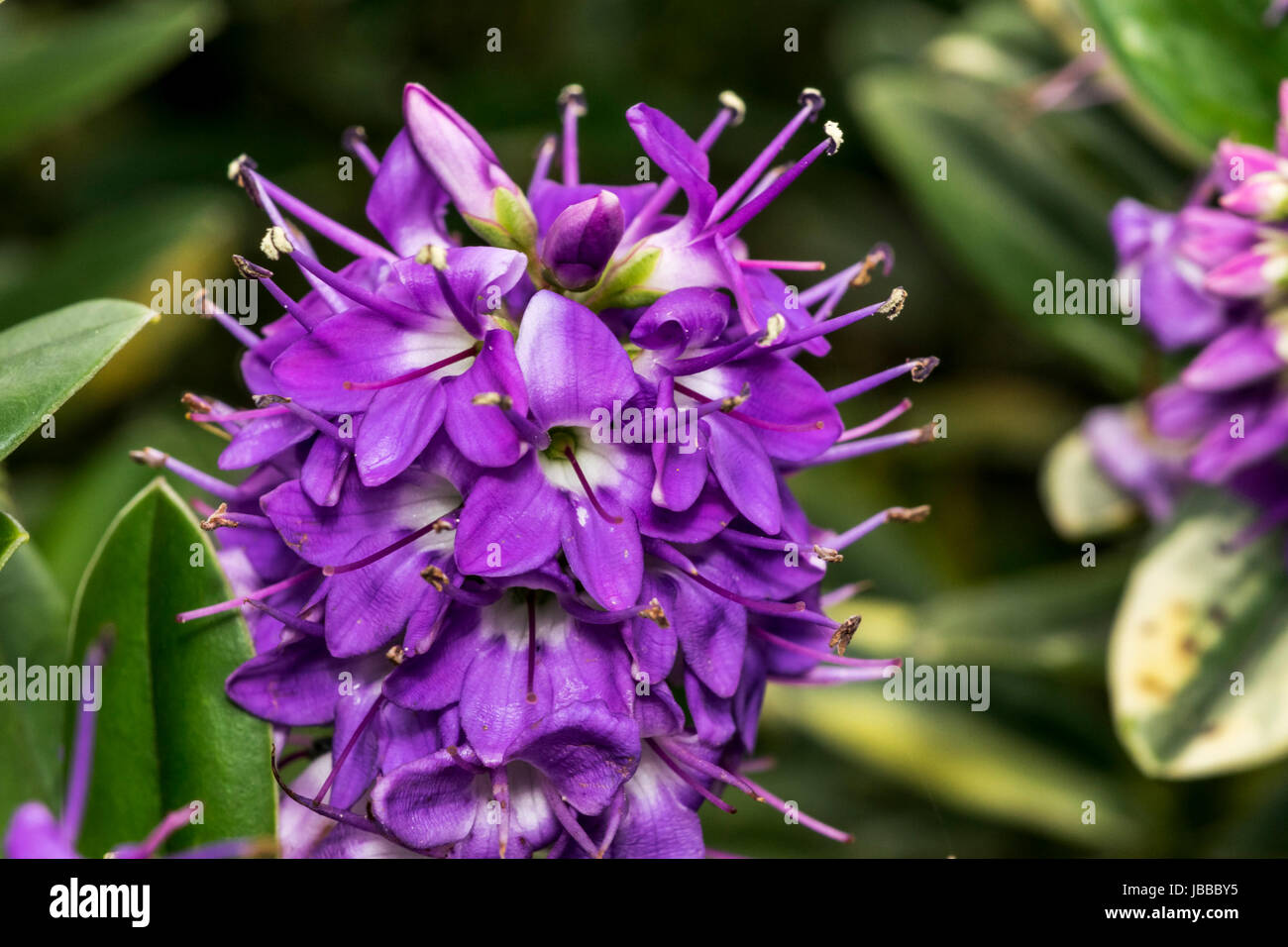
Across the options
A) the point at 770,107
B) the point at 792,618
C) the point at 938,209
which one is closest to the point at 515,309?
the point at 792,618

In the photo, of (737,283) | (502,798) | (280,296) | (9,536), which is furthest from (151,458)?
(737,283)

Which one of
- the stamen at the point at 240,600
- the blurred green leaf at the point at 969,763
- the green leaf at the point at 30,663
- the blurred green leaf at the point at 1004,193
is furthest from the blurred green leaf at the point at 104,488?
the blurred green leaf at the point at 1004,193

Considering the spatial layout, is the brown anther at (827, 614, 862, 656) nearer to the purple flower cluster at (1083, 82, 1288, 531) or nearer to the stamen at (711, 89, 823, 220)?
the stamen at (711, 89, 823, 220)

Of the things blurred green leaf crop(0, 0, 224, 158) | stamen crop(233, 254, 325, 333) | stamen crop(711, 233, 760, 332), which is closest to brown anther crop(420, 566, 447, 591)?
stamen crop(233, 254, 325, 333)

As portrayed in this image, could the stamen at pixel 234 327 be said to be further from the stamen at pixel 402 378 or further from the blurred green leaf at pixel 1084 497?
the blurred green leaf at pixel 1084 497

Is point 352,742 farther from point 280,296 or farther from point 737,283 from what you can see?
point 737,283
